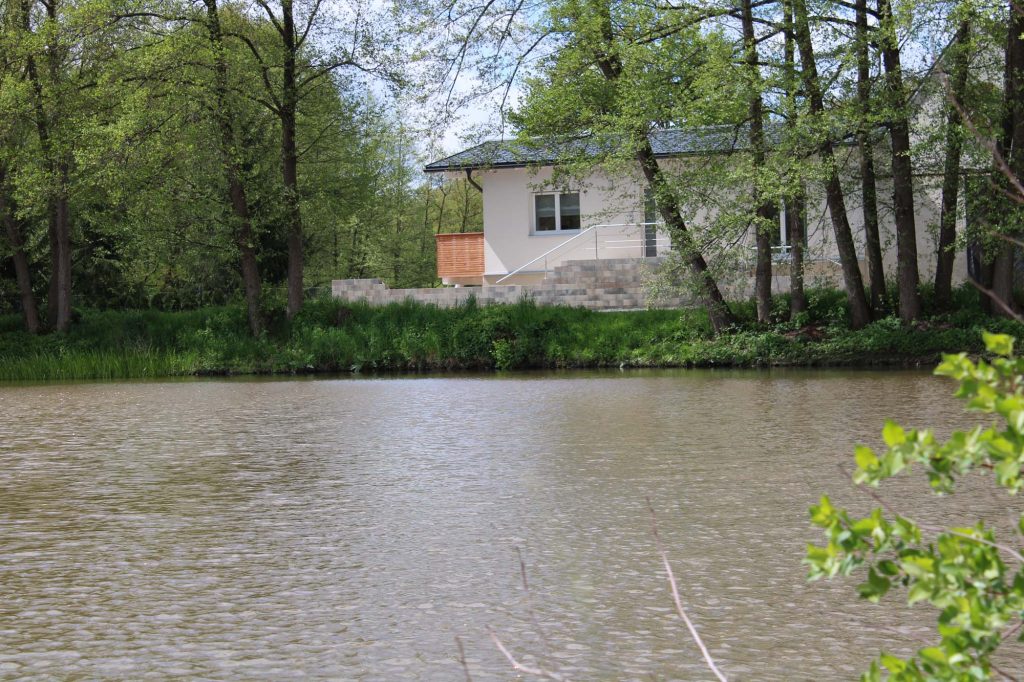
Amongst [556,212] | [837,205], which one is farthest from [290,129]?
[837,205]

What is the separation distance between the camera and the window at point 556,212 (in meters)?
34.0

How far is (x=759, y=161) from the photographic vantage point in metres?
20.2

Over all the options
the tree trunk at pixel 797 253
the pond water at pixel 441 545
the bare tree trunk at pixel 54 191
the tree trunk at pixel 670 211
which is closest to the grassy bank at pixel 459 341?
the tree trunk at pixel 797 253

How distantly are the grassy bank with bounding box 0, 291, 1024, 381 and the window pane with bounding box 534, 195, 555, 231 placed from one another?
330 inches

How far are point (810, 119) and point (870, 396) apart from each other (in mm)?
6370

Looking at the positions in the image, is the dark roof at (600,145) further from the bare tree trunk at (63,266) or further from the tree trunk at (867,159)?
the bare tree trunk at (63,266)

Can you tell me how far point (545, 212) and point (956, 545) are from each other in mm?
32293

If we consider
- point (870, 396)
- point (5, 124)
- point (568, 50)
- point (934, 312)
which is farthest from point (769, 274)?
point (5, 124)

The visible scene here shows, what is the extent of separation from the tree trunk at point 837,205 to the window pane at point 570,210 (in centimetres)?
1245

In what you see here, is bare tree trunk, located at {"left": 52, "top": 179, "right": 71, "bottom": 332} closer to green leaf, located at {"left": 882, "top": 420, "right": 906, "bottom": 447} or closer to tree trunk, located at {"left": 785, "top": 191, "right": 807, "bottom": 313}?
tree trunk, located at {"left": 785, "top": 191, "right": 807, "bottom": 313}

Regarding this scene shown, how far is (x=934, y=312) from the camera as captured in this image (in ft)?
73.6

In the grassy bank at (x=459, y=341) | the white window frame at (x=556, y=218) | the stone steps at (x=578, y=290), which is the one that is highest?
the white window frame at (x=556, y=218)

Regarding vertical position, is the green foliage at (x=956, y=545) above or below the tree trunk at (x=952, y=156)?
below

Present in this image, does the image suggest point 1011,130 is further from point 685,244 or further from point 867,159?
point 685,244
